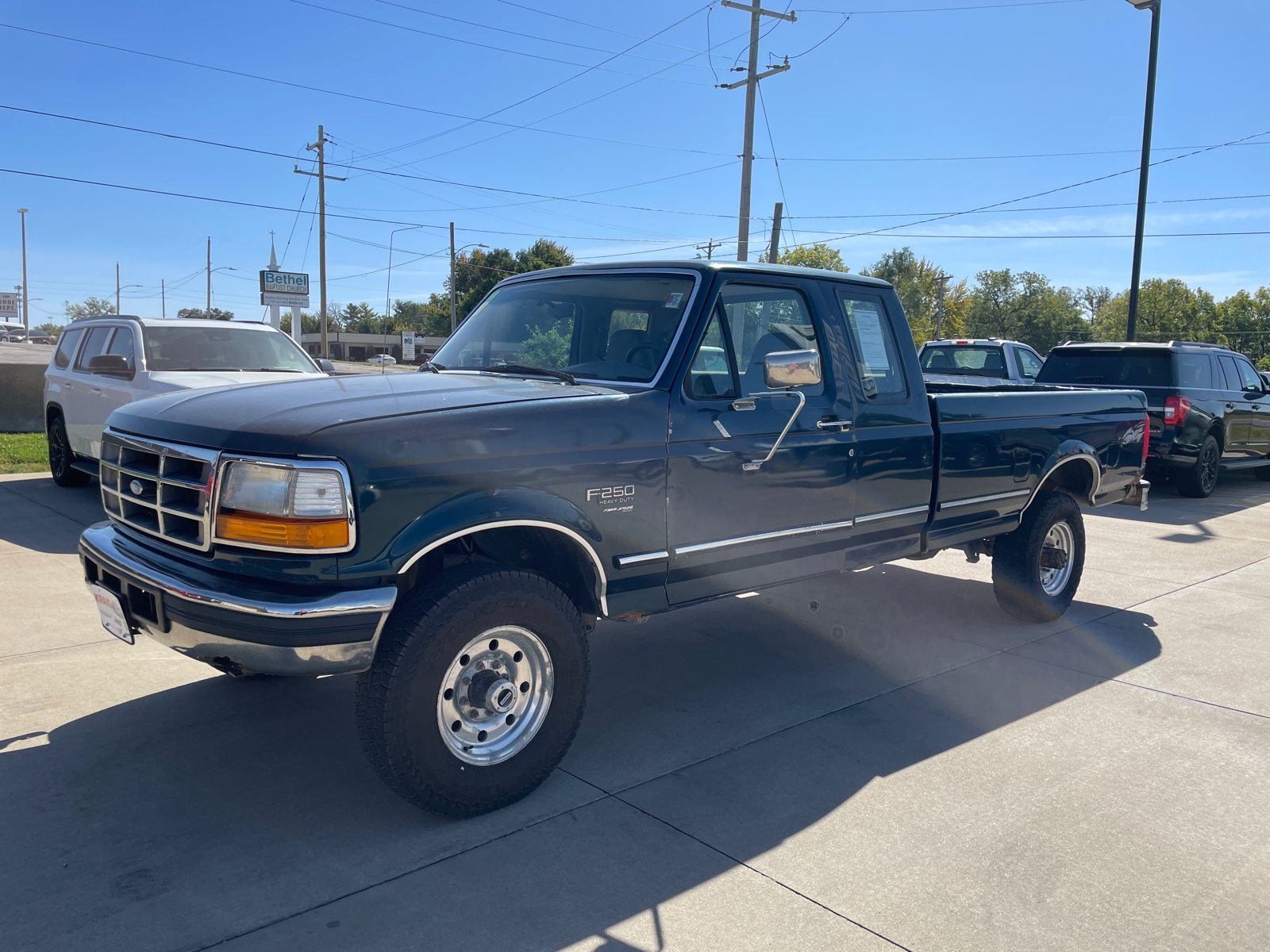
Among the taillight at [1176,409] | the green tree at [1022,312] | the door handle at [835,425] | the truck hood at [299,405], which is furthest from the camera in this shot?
the green tree at [1022,312]

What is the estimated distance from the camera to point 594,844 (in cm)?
318

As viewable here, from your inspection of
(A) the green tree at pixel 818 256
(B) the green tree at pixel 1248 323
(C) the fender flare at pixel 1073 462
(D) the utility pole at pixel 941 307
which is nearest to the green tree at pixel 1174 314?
(B) the green tree at pixel 1248 323

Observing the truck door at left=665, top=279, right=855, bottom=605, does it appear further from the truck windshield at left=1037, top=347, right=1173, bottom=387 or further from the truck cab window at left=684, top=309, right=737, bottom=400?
the truck windshield at left=1037, top=347, right=1173, bottom=387

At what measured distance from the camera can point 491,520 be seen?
3191 mm

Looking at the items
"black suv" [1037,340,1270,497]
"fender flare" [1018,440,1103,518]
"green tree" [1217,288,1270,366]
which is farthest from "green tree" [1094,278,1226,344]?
"fender flare" [1018,440,1103,518]

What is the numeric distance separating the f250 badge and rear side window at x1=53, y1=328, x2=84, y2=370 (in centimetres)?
905

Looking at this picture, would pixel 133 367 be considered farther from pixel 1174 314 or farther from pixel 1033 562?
pixel 1174 314

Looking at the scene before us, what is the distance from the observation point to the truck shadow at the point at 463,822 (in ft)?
9.05

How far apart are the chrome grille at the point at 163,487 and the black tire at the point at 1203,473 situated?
1258 cm

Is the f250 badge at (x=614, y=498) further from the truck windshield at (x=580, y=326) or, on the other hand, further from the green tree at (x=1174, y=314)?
the green tree at (x=1174, y=314)

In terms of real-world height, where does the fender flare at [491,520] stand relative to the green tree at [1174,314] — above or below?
below

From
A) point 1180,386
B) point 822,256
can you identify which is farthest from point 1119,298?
point 1180,386

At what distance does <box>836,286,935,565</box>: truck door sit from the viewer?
15.5 ft

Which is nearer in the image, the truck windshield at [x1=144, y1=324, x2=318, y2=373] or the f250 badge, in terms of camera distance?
the f250 badge
